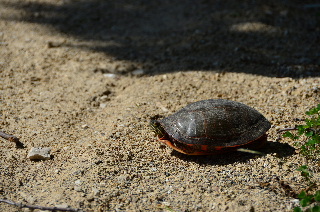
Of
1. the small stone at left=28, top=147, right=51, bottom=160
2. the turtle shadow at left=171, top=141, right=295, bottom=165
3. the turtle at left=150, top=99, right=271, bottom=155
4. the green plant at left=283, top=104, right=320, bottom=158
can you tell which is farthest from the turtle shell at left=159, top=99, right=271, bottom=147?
the small stone at left=28, top=147, right=51, bottom=160

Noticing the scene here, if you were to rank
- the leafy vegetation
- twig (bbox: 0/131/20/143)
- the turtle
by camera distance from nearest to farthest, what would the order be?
the leafy vegetation, the turtle, twig (bbox: 0/131/20/143)

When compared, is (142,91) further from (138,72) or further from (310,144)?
(310,144)

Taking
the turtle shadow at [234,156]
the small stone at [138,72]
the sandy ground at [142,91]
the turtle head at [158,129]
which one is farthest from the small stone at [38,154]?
the small stone at [138,72]

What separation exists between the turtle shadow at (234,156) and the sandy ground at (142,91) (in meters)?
0.02

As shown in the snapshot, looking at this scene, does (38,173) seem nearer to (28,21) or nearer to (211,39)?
(211,39)

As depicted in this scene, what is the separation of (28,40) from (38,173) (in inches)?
139

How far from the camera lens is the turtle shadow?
139 inches

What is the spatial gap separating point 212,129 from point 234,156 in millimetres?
387

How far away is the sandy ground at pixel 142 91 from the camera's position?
10.2ft

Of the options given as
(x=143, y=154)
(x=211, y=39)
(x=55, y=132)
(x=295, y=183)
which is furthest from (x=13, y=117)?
(x=211, y=39)

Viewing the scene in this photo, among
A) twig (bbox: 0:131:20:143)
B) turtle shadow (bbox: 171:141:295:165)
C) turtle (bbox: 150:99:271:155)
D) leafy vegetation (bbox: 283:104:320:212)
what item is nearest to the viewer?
leafy vegetation (bbox: 283:104:320:212)

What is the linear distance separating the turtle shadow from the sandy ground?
2 centimetres

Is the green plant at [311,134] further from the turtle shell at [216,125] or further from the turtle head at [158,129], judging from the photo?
the turtle head at [158,129]

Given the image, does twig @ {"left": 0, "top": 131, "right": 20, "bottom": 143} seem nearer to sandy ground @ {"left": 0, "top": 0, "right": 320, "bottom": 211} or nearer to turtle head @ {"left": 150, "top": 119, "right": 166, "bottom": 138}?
sandy ground @ {"left": 0, "top": 0, "right": 320, "bottom": 211}
